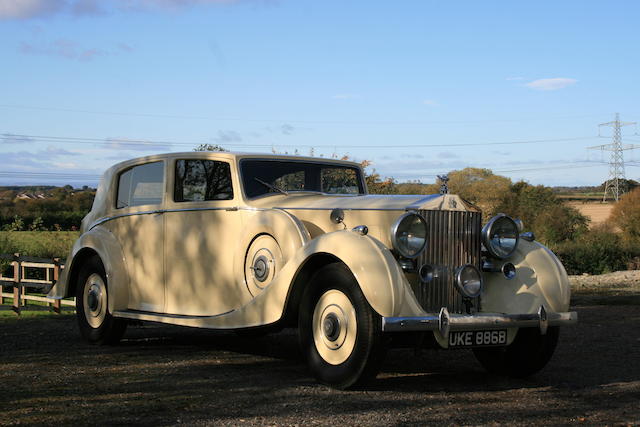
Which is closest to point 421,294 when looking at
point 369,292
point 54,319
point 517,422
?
point 369,292

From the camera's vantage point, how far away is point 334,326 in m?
5.77

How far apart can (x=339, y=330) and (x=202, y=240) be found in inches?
83.8

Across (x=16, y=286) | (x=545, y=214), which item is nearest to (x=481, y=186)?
(x=545, y=214)

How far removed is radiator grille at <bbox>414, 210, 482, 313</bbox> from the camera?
608 cm

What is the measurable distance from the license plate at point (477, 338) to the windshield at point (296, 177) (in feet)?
8.06

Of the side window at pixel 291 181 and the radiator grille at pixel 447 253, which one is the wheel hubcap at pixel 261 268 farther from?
the radiator grille at pixel 447 253

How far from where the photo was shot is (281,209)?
6754 millimetres

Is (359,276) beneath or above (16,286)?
above

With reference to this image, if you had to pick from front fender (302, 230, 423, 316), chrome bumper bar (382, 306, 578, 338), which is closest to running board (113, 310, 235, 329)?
front fender (302, 230, 423, 316)

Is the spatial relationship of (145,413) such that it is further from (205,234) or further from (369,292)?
(205,234)

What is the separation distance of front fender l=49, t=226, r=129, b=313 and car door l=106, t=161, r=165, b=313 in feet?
0.22

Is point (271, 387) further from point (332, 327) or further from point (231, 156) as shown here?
point (231, 156)

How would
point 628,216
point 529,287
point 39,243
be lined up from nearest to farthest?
point 529,287, point 39,243, point 628,216

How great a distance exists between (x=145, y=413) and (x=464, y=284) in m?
2.65
